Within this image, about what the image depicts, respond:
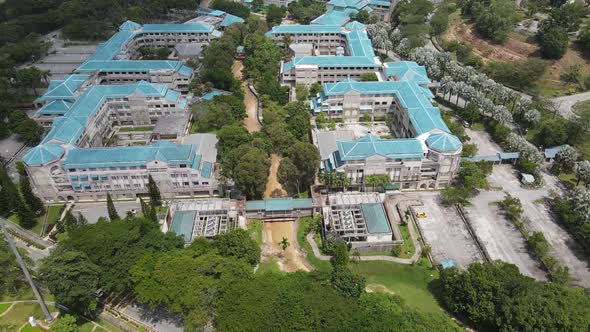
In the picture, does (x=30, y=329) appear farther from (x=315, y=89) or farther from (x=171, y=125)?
(x=315, y=89)

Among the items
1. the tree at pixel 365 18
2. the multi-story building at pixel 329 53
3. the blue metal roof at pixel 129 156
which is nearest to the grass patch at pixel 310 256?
the blue metal roof at pixel 129 156

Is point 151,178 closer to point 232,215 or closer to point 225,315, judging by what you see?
point 232,215

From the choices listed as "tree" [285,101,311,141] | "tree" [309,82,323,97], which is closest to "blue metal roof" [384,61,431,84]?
"tree" [309,82,323,97]

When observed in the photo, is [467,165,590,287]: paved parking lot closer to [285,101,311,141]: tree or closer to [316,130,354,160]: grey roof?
[316,130,354,160]: grey roof

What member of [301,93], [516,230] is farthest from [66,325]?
[301,93]

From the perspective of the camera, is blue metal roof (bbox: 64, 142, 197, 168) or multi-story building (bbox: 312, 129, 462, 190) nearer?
blue metal roof (bbox: 64, 142, 197, 168)
